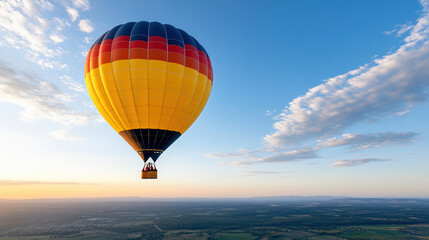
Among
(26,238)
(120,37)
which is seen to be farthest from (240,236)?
(120,37)

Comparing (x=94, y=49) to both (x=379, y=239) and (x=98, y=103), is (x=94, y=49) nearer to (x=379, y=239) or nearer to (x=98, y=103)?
(x=98, y=103)

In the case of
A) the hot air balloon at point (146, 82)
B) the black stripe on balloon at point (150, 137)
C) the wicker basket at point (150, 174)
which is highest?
the hot air balloon at point (146, 82)

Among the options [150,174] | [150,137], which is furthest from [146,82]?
[150,174]

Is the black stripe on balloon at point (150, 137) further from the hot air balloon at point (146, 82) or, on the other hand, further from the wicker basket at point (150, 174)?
the wicker basket at point (150, 174)

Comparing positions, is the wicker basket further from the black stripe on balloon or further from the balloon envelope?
the black stripe on balloon

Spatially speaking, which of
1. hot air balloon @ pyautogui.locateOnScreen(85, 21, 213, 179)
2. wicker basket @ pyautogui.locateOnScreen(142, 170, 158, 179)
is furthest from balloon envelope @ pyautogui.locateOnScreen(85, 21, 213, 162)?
wicker basket @ pyautogui.locateOnScreen(142, 170, 158, 179)

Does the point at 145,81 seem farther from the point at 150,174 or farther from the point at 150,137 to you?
the point at 150,174

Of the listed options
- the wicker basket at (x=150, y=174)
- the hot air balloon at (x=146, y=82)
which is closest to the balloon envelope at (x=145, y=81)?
the hot air balloon at (x=146, y=82)

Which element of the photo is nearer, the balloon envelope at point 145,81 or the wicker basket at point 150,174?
the balloon envelope at point 145,81
